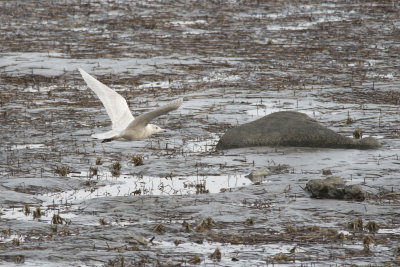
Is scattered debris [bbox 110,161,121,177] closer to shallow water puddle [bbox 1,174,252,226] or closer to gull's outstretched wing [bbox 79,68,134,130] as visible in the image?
shallow water puddle [bbox 1,174,252,226]

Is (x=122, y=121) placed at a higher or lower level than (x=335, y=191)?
higher

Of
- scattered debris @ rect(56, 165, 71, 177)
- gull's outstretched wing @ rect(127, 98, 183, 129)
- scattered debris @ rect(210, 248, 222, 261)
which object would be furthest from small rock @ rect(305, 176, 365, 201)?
scattered debris @ rect(56, 165, 71, 177)

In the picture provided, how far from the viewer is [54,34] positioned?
24.2 metres

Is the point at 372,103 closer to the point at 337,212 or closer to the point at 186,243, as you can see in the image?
the point at 337,212

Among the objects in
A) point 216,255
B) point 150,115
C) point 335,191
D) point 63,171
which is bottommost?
point 216,255

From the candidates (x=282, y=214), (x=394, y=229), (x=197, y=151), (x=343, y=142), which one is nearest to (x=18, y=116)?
(x=197, y=151)

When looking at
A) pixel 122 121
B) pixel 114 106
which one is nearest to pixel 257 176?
pixel 122 121

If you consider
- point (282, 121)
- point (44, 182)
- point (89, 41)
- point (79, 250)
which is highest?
point (89, 41)

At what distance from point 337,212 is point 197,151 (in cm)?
369

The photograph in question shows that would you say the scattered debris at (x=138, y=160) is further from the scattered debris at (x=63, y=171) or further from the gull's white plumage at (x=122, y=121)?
the scattered debris at (x=63, y=171)

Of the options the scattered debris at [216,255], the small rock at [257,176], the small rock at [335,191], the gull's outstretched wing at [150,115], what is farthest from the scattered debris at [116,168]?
the scattered debris at [216,255]

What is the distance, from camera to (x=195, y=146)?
12688mm

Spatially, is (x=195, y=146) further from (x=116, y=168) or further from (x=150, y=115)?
(x=150, y=115)

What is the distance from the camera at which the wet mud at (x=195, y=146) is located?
25.9ft
